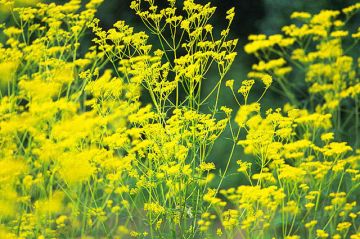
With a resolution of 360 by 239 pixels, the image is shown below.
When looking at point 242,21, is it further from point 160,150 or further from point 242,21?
point 160,150

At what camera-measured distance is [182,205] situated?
4.29 m

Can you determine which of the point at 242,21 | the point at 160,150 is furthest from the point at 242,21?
the point at 160,150

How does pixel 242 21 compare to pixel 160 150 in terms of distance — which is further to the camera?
pixel 242 21

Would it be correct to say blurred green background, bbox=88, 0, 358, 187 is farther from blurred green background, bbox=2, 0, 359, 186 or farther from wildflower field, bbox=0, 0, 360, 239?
wildflower field, bbox=0, 0, 360, 239

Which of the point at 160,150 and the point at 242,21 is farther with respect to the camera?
the point at 242,21

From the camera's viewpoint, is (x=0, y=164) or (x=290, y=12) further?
(x=290, y=12)

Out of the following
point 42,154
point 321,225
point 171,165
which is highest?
point 42,154

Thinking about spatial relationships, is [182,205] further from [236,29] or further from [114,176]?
[236,29]

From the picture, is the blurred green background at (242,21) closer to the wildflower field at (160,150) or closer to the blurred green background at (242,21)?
the blurred green background at (242,21)

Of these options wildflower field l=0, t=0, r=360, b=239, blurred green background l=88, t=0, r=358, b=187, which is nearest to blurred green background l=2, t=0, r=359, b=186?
blurred green background l=88, t=0, r=358, b=187

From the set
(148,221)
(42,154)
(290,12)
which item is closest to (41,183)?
(42,154)

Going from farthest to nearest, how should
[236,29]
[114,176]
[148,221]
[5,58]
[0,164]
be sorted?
1. [236,29]
2. [5,58]
3. [148,221]
4. [114,176]
5. [0,164]

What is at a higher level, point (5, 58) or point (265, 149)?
point (5, 58)

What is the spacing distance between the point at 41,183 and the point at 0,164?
41 cm
